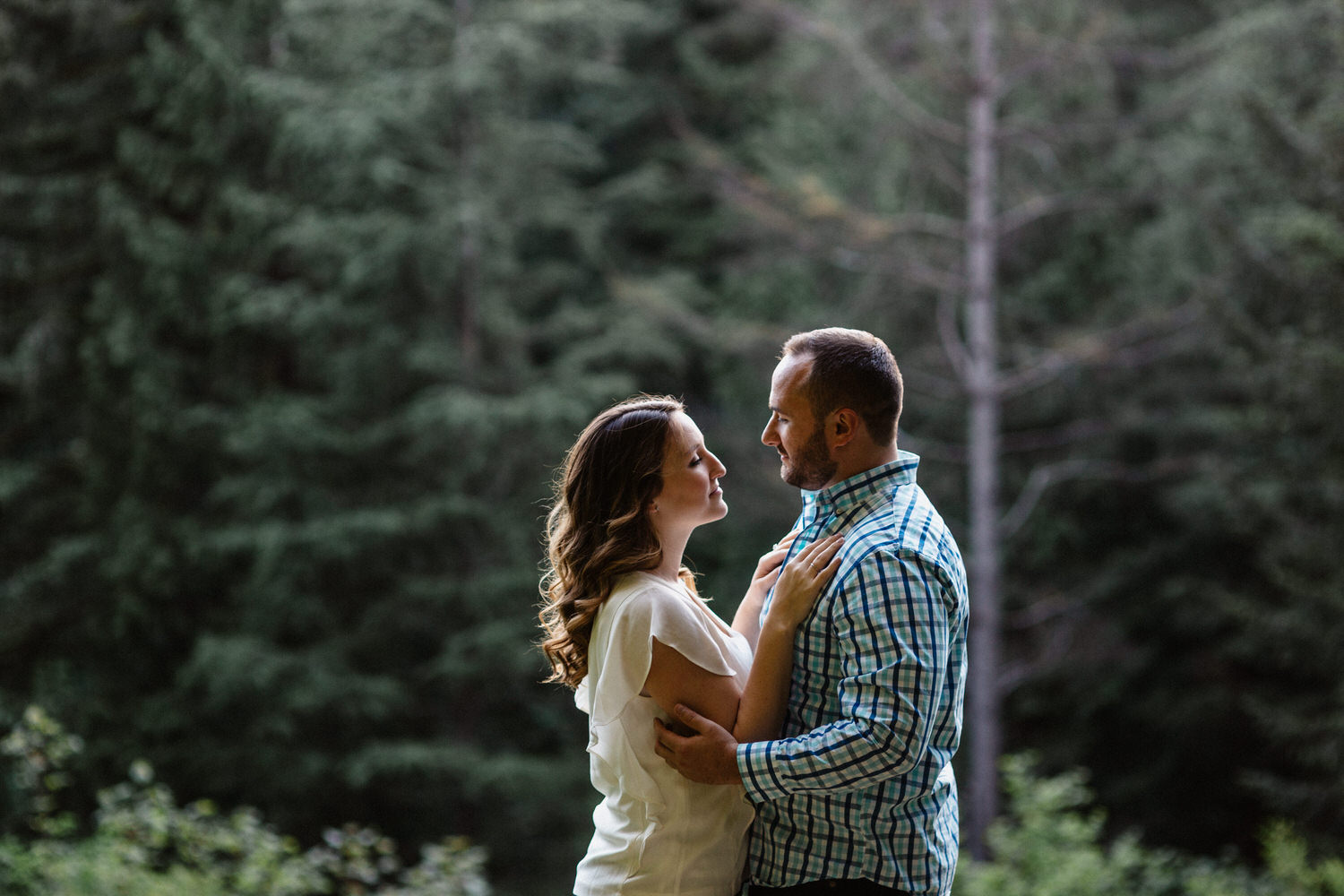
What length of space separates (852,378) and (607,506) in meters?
0.44

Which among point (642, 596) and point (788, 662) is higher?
point (642, 596)

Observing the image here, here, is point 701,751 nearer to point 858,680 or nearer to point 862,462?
point 858,680

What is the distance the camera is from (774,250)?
10742 millimetres

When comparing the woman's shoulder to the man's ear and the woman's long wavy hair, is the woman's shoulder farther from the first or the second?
the man's ear

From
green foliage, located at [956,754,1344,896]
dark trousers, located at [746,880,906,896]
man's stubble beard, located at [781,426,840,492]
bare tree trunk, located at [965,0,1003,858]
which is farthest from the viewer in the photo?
bare tree trunk, located at [965,0,1003,858]

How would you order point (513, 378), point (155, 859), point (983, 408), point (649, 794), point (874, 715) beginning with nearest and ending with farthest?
point (874, 715) → point (649, 794) → point (155, 859) → point (983, 408) → point (513, 378)

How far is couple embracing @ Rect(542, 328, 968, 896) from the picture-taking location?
1677 mm

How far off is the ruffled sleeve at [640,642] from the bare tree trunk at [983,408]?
7293 millimetres

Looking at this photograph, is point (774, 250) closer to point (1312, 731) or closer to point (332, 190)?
point (332, 190)

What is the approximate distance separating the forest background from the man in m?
7.19

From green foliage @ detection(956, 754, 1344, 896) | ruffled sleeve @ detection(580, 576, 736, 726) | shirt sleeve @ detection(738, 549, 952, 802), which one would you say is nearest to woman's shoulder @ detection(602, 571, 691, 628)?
ruffled sleeve @ detection(580, 576, 736, 726)

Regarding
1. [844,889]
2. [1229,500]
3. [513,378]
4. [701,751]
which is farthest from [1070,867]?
[513,378]

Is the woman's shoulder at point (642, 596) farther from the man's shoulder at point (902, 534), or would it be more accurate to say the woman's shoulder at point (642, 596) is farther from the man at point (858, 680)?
the man's shoulder at point (902, 534)

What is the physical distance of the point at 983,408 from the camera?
9.07 m
